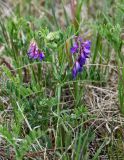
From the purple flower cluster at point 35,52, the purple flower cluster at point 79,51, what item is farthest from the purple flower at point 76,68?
the purple flower cluster at point 35,52

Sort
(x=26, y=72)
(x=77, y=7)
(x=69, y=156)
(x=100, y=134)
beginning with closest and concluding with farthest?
Result: (x=69, y=156) < (x=100, y=134) < (x=77, y=7) < (x=26, y=72)

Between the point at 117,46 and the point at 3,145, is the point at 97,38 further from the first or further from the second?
the point at 3,145

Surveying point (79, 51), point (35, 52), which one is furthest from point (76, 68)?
point (35, 52)

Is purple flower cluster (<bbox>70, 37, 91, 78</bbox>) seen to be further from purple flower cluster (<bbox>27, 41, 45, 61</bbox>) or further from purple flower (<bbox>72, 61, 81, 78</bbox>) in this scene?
purple flower cluster (<bbox>27, 41, 45, 61</bbox>)

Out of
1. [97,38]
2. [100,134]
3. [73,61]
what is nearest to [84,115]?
[100,134]

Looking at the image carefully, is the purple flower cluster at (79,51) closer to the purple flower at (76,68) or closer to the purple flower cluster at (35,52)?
the purple flower at (76,68)

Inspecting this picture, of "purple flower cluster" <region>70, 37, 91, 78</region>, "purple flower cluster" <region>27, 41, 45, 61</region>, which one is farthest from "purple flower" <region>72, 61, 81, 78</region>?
"purple flower cluster" <region>27, 41, 45, 61</region>

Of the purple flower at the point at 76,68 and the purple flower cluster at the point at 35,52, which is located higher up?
A: the purple flower cluster at the point at 35,52

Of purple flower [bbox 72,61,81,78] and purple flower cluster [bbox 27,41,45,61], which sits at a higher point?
purple flower cluster [bbox 27,41,45,61]

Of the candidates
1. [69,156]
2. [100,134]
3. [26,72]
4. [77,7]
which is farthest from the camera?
[26,72]

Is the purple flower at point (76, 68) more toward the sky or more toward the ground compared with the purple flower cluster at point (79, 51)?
more toward the ground

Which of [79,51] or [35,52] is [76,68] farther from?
[35,52]
